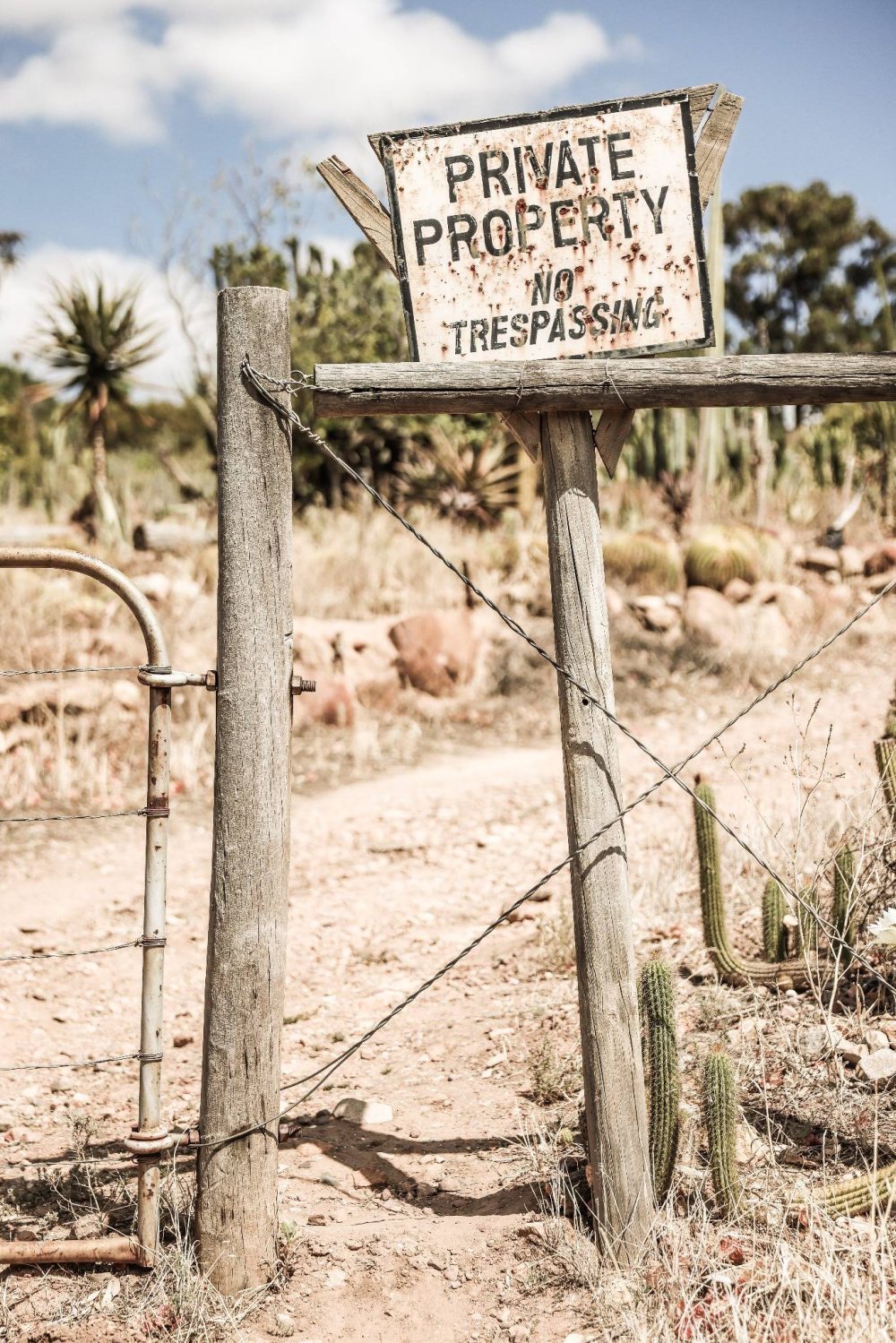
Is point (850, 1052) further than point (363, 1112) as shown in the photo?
No

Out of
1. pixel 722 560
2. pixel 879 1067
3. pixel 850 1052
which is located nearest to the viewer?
pixel 879 1067

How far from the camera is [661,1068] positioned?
2.69 m

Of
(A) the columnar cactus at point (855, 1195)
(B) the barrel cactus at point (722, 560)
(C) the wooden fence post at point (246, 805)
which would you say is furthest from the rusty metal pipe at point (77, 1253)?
(B) the barrel cactus at point (722, 560)

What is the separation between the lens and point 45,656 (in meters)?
7.56

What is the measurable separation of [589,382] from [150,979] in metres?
1.74

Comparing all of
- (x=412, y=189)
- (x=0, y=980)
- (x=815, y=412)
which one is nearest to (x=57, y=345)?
(x=0, y=980)

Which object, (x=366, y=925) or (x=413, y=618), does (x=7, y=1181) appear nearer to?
(x=366, y=925)

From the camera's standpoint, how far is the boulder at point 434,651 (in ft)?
29.4

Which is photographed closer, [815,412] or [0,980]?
[0,980]

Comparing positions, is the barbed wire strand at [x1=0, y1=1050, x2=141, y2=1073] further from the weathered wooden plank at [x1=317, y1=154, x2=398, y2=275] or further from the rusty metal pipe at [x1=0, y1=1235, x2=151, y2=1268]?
the weathered wooden plank at [x1=317, y1=154, x2=398, y2=275]

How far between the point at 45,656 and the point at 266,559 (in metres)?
5.42

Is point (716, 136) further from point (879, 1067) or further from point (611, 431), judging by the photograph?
point (879, 1067)

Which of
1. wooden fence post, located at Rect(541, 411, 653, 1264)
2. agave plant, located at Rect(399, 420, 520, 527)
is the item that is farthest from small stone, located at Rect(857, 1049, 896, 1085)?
agave plant, located at Rect(399, 420, 520, 527)

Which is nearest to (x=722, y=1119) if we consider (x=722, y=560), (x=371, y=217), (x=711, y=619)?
(x=371, y=217)
